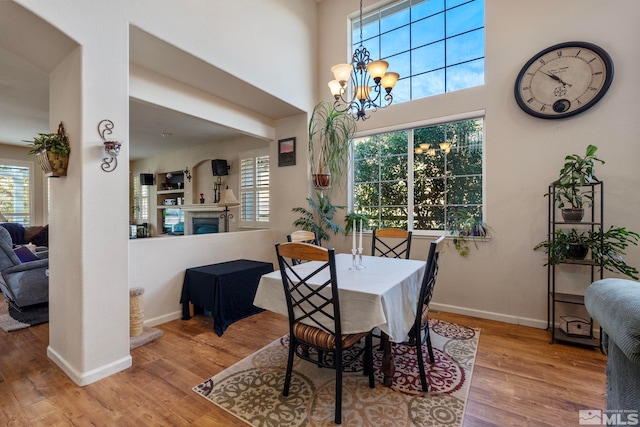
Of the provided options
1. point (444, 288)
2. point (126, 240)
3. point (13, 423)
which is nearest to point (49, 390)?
point (13, 423)

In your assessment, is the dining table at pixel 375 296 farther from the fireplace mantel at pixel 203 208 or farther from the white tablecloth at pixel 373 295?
the fireplace mantel at pixel 203 208

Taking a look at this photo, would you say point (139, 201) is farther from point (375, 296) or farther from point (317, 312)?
point (375, 296)

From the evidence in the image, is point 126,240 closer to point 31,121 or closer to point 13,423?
point 13,423

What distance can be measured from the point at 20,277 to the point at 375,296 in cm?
403

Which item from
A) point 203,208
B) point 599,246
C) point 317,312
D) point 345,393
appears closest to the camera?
point 317,312

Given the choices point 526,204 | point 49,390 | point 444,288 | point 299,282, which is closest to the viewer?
point 299,282

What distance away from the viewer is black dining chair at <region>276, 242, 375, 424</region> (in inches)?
65.6

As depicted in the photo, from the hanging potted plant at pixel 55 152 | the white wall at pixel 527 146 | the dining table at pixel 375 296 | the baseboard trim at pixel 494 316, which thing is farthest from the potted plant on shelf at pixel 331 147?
the hanging potted plant at pixel 55 152

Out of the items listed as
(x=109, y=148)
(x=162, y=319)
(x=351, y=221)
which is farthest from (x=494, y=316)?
(x=109, y=148)

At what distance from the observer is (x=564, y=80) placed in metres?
2.89

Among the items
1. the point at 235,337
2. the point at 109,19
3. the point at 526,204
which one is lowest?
the point at 235,337

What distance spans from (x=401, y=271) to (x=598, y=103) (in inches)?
101

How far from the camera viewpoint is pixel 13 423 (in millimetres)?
1678

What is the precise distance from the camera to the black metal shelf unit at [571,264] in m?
2.58
